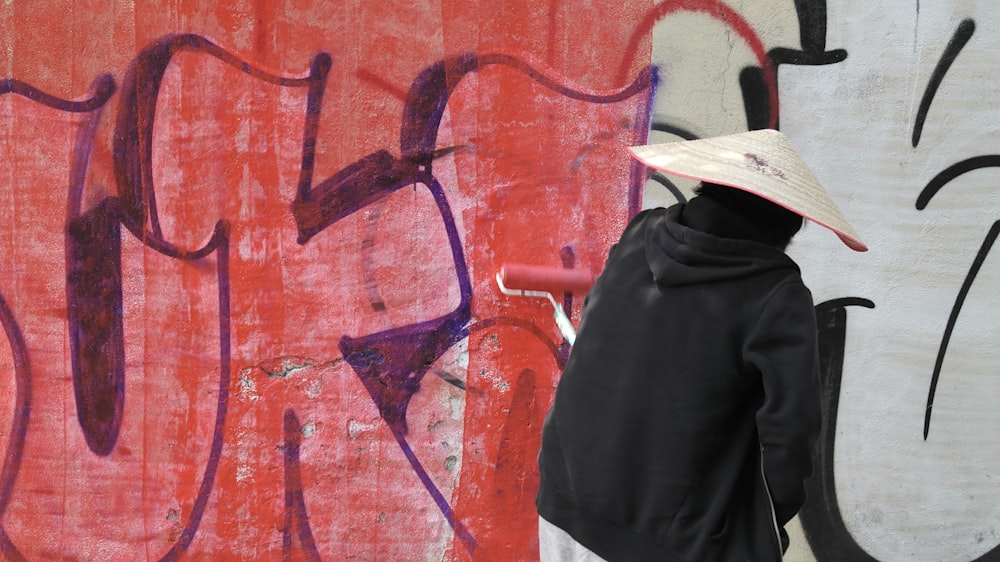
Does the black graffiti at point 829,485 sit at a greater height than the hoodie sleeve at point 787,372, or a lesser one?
lesser

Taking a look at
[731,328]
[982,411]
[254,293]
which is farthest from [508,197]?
[982,411]

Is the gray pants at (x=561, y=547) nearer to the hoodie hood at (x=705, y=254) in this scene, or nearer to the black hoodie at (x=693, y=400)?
the black hoodie at (x=693, y=400)

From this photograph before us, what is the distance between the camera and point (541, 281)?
2.78 meters

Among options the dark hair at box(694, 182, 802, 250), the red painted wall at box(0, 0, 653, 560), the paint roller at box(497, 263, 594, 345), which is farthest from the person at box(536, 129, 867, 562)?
the red painted wall at box(0, 0, 653, 560)

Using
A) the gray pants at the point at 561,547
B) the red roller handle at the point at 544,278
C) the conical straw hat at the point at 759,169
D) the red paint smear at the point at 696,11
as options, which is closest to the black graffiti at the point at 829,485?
the red roller handle at the point at 544,278

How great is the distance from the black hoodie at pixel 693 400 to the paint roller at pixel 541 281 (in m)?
0.78

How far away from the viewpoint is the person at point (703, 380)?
1.77m

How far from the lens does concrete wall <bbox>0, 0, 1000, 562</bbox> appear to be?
270cm

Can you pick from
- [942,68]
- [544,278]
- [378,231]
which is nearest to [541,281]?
[544,278]

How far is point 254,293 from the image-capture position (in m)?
2.78

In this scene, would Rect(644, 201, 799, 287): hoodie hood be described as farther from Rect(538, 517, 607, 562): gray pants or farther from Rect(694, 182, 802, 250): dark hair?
Rect(538, 517, 607, 562): gray pants

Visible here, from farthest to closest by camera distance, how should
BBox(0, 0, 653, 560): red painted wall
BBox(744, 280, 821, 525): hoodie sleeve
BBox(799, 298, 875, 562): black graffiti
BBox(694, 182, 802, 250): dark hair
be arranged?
1. BBox(799, 298, 875, 562): black graffiti
2. BBox(0, 0, 653, 560): red painted wall
3. BBox(694, 182, 802, 250): dark hair
4. BBox(744, 280, 821, 525): hoodie sleeve

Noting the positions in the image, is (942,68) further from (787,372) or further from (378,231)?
(378,231)

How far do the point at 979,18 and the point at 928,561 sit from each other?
1768 mm
